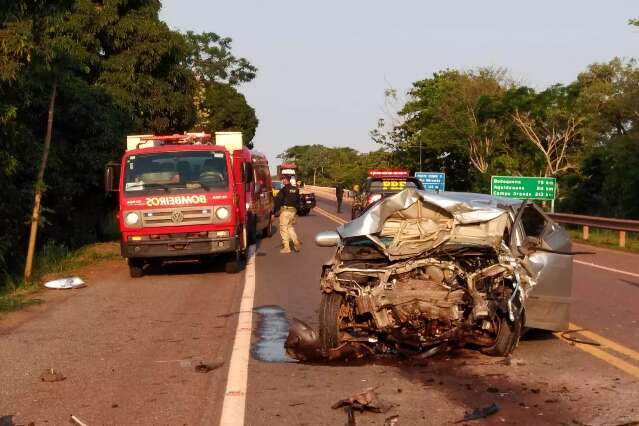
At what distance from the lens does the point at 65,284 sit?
14.6 m

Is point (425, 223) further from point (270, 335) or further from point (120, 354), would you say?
point (120, 354)

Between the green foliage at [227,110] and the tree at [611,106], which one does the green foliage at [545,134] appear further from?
the green foliage at [227,110]

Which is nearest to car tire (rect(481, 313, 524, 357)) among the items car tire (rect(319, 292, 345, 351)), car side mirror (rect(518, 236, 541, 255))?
car side mirror (rect(518, 236, 541, 255))

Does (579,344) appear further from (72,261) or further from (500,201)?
(72,261)

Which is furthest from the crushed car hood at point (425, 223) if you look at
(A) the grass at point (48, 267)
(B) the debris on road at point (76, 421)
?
(A) the grass at point (48, 267)

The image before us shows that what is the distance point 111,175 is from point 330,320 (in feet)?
29.0

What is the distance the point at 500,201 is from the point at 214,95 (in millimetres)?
61024

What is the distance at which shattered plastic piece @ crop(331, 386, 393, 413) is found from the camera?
6.25 m

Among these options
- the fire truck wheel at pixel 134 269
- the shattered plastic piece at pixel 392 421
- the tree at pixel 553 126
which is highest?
the tree at pixel 553 126

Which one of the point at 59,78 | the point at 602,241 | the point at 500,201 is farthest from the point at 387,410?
the point at 602,241

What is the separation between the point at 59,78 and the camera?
16.5 m

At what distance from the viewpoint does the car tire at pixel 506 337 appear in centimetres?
793

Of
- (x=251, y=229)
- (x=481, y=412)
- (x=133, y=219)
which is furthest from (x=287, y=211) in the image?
(x=481, y=412)

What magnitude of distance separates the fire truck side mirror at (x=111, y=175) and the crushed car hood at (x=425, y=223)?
27.0ft
